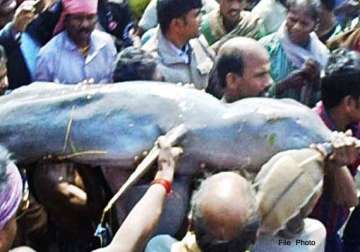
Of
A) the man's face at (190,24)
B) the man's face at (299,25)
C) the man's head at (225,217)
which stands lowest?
the man's face at (299,25)

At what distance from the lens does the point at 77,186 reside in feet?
11.8

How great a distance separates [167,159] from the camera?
3.23 meters

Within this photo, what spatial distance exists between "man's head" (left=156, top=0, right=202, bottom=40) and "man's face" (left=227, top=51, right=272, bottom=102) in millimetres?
1127

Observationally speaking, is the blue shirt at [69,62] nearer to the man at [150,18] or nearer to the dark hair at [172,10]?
the dark hair at [172,10]

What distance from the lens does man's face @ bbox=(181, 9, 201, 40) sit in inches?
206

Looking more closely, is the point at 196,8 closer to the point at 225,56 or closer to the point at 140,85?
the point at 225,56

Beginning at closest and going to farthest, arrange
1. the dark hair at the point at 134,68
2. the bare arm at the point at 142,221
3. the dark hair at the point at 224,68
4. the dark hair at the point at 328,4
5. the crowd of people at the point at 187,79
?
1. the crowd of people at the point at 187,79
2. the bare arm at the point at 142,221
3. the dark hair at the point at 134,68
4. the dark hair at the point at 224,68
5. the dark hair at the point at 328,4

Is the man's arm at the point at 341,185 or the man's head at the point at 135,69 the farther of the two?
the man's head at the point at 135,69

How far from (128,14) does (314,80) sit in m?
1.43

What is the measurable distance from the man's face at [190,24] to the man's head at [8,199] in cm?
263

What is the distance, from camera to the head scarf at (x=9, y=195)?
2625 mm

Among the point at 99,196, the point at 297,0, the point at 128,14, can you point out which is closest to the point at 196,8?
the point at 297,0

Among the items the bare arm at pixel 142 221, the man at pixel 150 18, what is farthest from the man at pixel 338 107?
the man at pixel 150 18

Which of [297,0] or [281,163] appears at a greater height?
[281,163]
